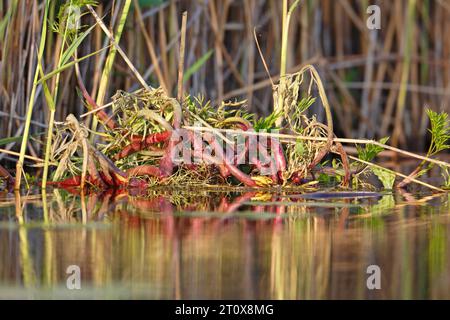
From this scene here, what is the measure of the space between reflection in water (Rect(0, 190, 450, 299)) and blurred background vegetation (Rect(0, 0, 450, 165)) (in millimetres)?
1307

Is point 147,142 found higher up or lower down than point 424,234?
higher up

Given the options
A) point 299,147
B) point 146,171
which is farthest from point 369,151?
point 146,171

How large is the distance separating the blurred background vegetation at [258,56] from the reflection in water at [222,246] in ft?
4.29

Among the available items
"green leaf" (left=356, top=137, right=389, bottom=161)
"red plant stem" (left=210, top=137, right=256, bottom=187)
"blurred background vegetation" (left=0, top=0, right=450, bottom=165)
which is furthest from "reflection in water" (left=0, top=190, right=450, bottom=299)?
"blurred background vegetation" (left=0, top=0, right=450, bottom=165)

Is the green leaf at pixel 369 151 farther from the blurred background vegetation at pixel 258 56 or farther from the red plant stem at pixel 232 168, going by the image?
the blurred background vegetation at pixel 258 56

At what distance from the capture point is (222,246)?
2.76 m

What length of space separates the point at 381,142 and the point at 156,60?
1.91m

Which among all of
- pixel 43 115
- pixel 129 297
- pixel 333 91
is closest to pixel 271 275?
pixel 129 297

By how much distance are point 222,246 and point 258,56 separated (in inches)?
169

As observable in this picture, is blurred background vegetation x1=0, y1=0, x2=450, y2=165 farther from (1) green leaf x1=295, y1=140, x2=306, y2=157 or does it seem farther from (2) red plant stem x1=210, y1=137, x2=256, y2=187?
(1) green leaf x1=295, y1=140, x2=306, y2=157

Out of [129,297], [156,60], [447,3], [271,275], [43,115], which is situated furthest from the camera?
[447,3]

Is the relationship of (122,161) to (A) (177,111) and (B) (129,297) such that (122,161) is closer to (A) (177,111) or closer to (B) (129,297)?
(A) (177,111)

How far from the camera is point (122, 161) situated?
4371mm

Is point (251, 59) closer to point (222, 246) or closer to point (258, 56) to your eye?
point (258, 56)
